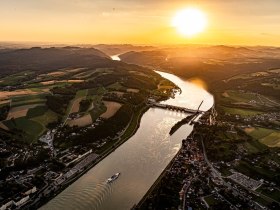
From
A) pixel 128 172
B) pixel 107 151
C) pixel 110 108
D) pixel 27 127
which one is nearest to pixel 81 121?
pixel 27 127

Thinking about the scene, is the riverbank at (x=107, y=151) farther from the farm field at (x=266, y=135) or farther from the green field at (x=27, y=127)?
the farm field at (x=266, y=135)

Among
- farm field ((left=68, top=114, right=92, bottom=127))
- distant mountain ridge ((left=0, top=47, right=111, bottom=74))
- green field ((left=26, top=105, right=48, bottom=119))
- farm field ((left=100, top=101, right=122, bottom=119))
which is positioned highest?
green field ((left=26, top=105, right=48, bottom=119))

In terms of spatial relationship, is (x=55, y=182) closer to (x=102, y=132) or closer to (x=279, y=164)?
(x=102, y=132)

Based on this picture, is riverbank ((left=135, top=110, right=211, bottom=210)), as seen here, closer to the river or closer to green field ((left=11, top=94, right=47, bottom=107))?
the river

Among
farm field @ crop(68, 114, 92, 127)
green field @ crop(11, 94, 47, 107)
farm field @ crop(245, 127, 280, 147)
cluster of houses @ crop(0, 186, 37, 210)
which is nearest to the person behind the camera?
cluster of houses @ crop(0, 186, 37, 210)

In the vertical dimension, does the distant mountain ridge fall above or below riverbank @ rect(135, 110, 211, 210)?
below

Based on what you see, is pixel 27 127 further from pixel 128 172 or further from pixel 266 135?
pixel 266 135

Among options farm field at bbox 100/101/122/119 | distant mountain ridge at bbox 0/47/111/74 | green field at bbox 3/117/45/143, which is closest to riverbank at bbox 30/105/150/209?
farm field at bbox 100/101/122/119
